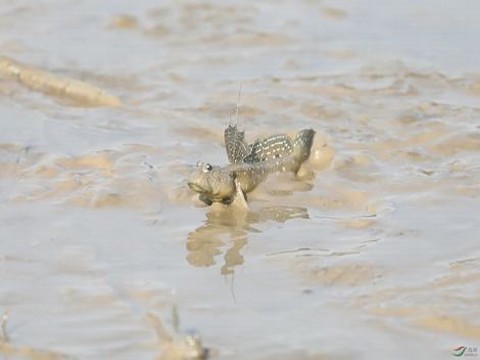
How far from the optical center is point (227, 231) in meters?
4.42

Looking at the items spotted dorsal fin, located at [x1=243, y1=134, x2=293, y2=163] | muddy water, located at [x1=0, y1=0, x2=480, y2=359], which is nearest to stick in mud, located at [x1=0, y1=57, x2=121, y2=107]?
muddy water, located at [x1=0, y1=0, x2=480, y2=359]

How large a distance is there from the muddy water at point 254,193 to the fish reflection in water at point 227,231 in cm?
1

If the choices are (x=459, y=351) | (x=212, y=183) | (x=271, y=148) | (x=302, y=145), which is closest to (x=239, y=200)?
(x=212, y=183)

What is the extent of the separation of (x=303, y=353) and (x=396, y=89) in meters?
3.39

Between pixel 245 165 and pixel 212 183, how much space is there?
352 mm

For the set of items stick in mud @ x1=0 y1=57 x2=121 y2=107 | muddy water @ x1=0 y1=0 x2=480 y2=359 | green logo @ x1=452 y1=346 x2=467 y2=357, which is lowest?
stick in mud @ x1=0 y1=57 x2=121 y2=107

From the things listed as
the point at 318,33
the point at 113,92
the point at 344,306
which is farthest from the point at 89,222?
the point at 318,33

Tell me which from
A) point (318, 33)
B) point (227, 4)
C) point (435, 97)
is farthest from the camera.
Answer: point (227, 4)

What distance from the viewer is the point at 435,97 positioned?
6219mm

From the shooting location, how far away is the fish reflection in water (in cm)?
410

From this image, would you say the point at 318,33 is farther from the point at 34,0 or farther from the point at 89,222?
the point at 89,222

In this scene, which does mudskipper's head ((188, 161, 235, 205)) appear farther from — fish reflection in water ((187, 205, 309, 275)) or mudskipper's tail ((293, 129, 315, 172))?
mudskipper's tail ((293, 129, 315, 172))

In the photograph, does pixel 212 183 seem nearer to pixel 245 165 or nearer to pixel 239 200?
pixel 239 200

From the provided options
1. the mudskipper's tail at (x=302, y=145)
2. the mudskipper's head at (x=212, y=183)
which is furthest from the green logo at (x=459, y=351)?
the mudskipper's tail at (x=302, y=145)
